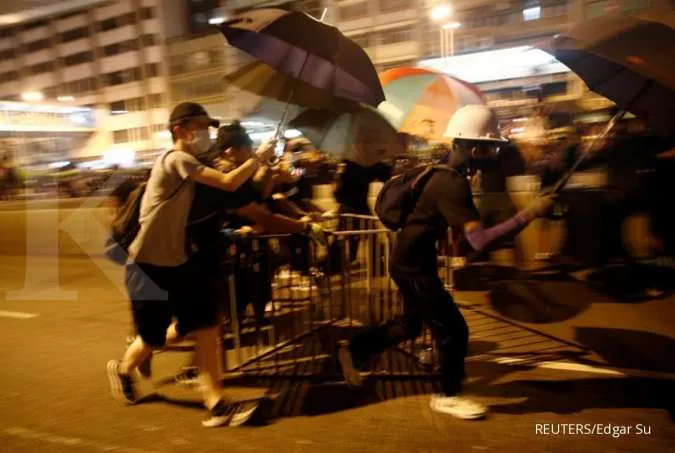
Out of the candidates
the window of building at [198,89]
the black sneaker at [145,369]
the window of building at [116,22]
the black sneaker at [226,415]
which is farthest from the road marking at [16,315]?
the window of building at [116,22]

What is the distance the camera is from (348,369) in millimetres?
4035

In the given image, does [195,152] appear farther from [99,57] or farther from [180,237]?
[99,57]

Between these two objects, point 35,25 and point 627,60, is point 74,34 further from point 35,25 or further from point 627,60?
point 627,60

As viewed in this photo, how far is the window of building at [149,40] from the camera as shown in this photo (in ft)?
197

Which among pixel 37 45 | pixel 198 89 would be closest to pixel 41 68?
pixel 37 45

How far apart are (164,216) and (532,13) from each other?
122 feet

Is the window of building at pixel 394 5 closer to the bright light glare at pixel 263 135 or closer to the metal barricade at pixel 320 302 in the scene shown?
the bright light glare at pixel 263 135

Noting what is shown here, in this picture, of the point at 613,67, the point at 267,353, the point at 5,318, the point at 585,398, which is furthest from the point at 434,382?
the point at 5,318

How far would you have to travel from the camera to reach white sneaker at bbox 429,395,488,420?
362 centimetres

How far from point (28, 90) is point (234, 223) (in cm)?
7783

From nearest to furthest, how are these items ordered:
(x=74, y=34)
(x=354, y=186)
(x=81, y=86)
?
(x=354, y=186)
(x=74, y=34)
(x=81, y=86)

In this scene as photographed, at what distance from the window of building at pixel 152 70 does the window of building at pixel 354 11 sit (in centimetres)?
2417

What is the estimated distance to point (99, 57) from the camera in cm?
6500

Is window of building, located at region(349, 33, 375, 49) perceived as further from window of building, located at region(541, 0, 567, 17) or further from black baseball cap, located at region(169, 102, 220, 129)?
black baseball cap, located at region(169, 102, 220, 129)
